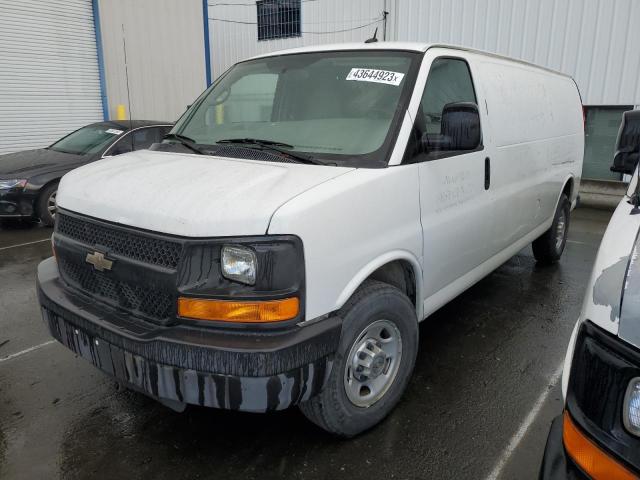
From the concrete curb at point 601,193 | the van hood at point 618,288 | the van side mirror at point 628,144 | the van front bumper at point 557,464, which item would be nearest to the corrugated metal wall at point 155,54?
the concrete curb at point 601,193

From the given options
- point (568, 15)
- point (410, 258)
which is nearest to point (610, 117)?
point (568, 15)

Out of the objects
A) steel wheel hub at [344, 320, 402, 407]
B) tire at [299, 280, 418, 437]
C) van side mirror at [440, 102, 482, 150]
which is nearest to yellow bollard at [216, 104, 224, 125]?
van side mirror at [440, 102, 482, 150]

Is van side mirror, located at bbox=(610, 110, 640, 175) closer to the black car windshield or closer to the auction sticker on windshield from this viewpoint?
the auction sticker on windshield

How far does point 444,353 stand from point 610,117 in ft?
27.9

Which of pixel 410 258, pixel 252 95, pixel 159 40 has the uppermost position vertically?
pixel 159 40

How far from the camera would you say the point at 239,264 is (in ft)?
7.30

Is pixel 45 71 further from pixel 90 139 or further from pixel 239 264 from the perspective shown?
pixel 239 264

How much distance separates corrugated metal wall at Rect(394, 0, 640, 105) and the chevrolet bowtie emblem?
9.99 metres

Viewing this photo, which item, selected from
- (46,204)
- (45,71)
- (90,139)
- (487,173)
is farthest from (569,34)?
(45,71)

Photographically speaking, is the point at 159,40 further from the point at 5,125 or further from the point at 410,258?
the point at 410,258

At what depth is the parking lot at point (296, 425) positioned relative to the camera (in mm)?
2617

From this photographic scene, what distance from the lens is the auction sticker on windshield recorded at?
3102 millimetres

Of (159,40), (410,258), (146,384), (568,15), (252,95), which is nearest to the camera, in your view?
(146,384)

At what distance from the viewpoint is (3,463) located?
2.66 meters
